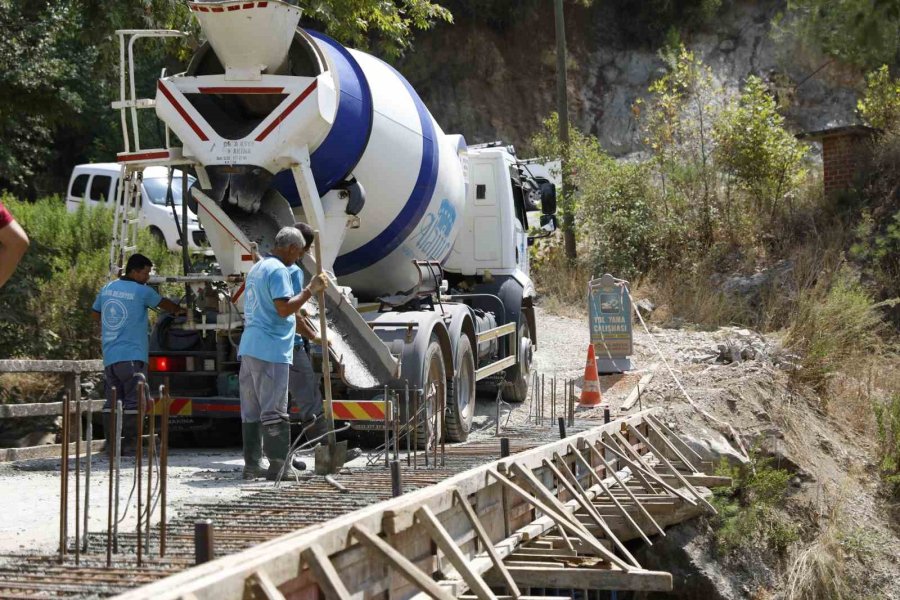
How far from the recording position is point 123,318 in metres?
9.48

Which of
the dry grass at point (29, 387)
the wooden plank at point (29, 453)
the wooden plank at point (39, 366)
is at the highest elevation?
the wooden plank at point (39, 366)

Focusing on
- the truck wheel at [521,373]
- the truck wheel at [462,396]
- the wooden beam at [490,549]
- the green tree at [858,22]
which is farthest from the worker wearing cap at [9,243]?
the truck wheel at [521,373]

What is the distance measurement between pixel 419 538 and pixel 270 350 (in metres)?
2.34

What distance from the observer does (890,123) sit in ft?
75.5

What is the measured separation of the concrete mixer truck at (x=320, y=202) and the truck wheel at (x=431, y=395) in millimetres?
18

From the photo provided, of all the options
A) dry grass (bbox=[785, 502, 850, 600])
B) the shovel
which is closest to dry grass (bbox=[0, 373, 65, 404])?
the shovel

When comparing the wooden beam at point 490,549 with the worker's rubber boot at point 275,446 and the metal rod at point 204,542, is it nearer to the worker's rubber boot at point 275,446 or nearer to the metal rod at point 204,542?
the metal rod at point 204,542

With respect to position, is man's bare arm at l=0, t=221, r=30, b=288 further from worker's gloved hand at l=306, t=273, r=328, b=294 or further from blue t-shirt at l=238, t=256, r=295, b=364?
blue t-shirt at l=238, t=256, r=295, b=364

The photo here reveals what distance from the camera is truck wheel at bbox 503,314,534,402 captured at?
1410 cm

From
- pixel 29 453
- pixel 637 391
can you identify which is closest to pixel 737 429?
pixel 637 391

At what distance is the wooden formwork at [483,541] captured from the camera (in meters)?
4.35

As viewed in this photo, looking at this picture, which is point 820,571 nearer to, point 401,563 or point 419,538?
point 419,538

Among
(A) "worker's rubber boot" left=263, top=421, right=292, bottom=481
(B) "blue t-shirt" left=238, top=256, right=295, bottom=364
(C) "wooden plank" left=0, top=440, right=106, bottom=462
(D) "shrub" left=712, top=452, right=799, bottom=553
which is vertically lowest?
(D) "shrub" left=712, top=452, right=799, bottom=553

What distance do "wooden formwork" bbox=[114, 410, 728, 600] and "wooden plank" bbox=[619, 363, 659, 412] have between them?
229 centimetres
